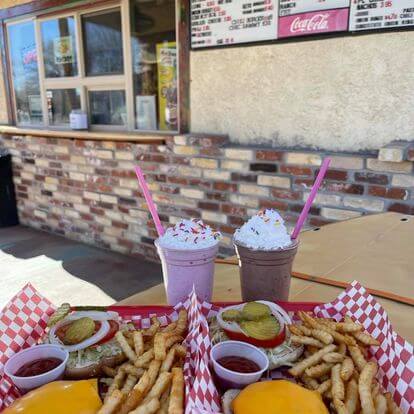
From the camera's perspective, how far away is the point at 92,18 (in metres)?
3.91

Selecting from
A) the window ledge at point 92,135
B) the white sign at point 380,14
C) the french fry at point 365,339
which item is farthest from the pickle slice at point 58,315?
the window ledge at point 92,135

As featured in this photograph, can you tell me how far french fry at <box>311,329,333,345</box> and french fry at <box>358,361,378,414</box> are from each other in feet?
0.27

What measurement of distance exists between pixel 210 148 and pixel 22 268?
2.05 metres

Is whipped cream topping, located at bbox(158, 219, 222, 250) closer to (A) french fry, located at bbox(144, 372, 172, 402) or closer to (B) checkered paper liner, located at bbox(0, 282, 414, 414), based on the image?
(B) checkered paper liner, located at bbox(0, 282, 414, 414)

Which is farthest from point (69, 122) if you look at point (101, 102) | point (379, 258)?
point (379, 258)

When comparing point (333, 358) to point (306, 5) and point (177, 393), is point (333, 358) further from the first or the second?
point (306, 5)

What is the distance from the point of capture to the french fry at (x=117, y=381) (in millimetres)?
727

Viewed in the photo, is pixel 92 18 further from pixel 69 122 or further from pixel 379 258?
pixel 379 258

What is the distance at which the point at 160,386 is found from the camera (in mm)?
707

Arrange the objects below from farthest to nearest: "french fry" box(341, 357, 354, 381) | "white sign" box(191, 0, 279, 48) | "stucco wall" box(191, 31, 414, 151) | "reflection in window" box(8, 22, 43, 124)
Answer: "reflection in window" box(8, 22, 43, 124)
"white sign" box(191, 0, 279, 48)
"stucco wall" box(191, 31, 414, 151)
"french fry" box(341, 357, 354, 381)

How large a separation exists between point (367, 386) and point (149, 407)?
0.38 m

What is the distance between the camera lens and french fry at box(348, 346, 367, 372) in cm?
78

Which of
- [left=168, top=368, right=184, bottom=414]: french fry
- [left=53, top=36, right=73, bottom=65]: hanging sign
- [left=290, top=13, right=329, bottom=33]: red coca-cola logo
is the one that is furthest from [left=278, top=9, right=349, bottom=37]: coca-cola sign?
[left=53, top=36, right=73, bottom=65]: hanging sign

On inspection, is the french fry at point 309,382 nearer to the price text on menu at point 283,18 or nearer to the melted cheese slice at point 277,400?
the melted cheese slice at point 277,400
